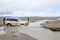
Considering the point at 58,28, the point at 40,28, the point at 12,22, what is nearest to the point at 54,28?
the point at 58,28

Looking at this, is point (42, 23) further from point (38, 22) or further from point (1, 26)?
point (1, 26)

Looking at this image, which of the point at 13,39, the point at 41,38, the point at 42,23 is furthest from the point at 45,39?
the point at 42,23

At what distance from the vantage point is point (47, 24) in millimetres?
6039

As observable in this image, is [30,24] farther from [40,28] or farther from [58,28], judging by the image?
[58,28]

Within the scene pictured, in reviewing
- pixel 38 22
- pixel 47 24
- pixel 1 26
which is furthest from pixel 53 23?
pixel 1 26

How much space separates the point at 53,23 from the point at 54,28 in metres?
0.27

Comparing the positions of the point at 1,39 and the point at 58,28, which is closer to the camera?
the point at 1,39

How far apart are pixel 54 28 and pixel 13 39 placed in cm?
240

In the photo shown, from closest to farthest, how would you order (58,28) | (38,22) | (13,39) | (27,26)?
(13,39) < (58,28) < (27,26) < (38,22)

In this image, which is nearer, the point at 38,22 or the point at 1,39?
the point at 1,39

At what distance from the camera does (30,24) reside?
6266mm

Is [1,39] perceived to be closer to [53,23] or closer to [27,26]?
[27,26]

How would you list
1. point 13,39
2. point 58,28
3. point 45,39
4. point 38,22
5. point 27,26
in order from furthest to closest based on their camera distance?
1. point 38,22
2. point 27,26
3. point 58,28
4. point 45,39
5. point 13,39

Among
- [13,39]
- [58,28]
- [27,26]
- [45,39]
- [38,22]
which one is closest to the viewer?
[13,39]
